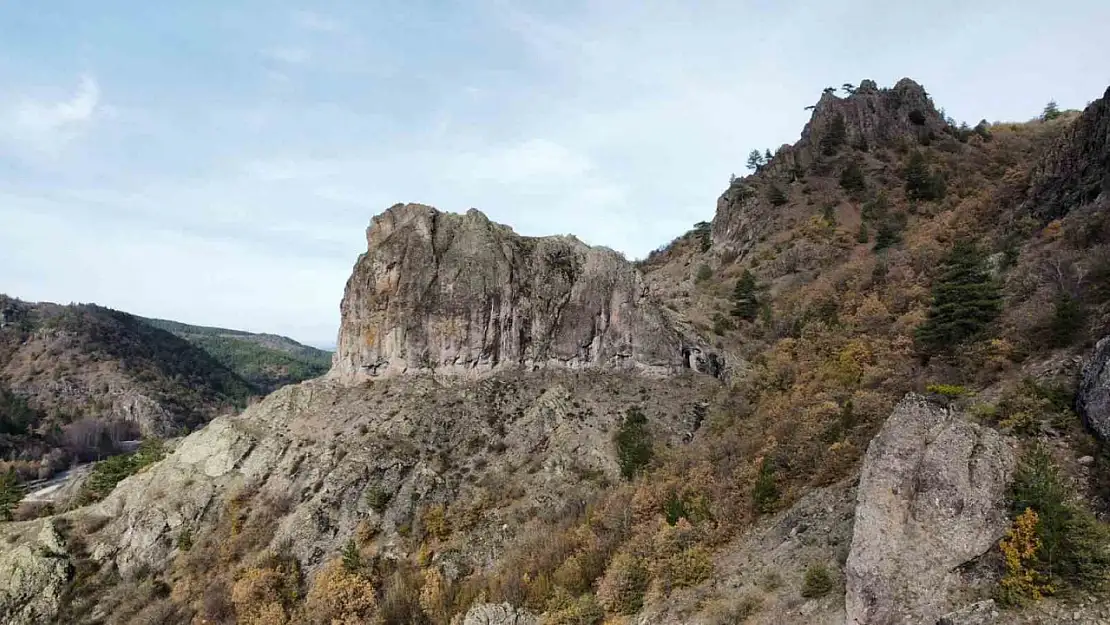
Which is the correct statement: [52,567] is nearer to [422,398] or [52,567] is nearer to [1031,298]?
[422,398]

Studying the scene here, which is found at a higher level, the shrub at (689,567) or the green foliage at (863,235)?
the green foliage at (863,235)

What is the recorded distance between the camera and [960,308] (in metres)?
20.8

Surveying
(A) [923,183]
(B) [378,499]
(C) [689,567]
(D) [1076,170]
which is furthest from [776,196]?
(C) [689,567]

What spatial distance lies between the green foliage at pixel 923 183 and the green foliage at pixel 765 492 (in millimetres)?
43642

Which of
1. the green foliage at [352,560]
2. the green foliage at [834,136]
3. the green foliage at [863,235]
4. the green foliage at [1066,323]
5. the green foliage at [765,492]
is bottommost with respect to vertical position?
the green foliage at [352,560]

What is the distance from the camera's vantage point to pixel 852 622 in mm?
11266

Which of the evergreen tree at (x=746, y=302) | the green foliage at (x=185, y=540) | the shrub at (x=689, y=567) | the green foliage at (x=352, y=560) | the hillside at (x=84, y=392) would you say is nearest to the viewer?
the shrub at (x=689, y=567)

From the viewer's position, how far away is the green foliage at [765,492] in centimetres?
1658

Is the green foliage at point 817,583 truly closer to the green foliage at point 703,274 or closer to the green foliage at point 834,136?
the green foliage at point 703,274

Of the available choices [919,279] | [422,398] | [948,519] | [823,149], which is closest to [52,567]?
[422,398]

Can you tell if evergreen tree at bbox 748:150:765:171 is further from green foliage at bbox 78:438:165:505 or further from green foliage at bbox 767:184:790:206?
green foliage at bbox 78:438:165:505

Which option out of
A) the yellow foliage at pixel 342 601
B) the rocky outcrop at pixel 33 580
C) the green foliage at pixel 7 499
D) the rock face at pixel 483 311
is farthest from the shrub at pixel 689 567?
the green foliage at pixel 7 499

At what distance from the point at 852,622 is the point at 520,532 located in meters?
14.0

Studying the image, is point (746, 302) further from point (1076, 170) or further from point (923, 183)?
point (923, 183)
